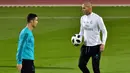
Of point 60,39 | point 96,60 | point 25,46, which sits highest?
point 25,46

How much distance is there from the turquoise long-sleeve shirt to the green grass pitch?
5.21 m

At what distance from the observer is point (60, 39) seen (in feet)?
76.3

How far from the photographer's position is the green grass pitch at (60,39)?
56.2 feet

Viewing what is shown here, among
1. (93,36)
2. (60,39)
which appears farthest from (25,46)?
(60,39)

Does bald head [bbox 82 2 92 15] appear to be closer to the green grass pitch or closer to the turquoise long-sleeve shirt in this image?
the turquoise long-sleeve shirt

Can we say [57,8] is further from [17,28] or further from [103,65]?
[103,65]

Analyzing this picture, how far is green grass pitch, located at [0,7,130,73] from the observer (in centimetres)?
1712

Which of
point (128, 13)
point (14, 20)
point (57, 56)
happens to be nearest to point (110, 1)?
point (128, 13)

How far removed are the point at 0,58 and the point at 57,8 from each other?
19594mm

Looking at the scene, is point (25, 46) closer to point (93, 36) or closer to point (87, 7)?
point (87, 7)

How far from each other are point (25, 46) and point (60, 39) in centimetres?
1253

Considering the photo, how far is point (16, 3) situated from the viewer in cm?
4191

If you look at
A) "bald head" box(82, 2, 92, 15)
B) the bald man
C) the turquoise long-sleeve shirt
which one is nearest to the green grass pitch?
the bald man

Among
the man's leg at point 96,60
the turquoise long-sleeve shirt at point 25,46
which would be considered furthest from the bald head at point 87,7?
the turquoise long-sleeve shirt at point 25,46
